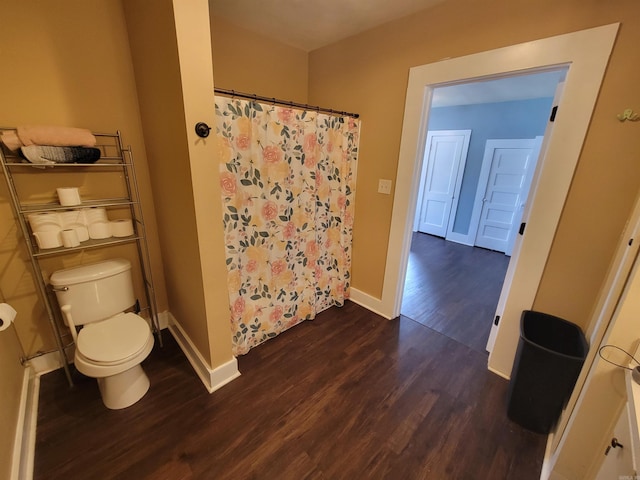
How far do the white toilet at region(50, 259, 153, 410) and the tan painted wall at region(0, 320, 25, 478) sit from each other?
255mm

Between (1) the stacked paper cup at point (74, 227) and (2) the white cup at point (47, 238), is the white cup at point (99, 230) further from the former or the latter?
(2) the white cup at point (47, 238)

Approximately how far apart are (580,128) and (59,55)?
2813 mm

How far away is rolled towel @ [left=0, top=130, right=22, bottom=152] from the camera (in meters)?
1.28

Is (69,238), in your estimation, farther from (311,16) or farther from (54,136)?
(311,16)

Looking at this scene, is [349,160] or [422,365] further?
[349,160]

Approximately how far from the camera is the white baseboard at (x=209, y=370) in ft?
5.48

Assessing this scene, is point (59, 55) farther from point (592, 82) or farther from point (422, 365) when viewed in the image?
point (422, 365)

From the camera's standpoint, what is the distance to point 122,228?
5.66ft

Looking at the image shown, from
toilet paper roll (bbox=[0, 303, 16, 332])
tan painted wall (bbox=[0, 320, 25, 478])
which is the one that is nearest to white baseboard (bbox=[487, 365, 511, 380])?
tan painted wall (bbox=[0, 320, 25, 478])

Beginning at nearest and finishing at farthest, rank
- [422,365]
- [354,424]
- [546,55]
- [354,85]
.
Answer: [546,55] → [354,424] → [422,365] → [354,85]

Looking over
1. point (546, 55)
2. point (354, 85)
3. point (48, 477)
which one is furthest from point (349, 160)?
point (48, 477)

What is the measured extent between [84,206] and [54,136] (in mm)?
383

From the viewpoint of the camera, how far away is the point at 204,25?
1.18m

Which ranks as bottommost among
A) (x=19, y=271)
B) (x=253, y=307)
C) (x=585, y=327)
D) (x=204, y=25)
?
(x=253, y=307)
